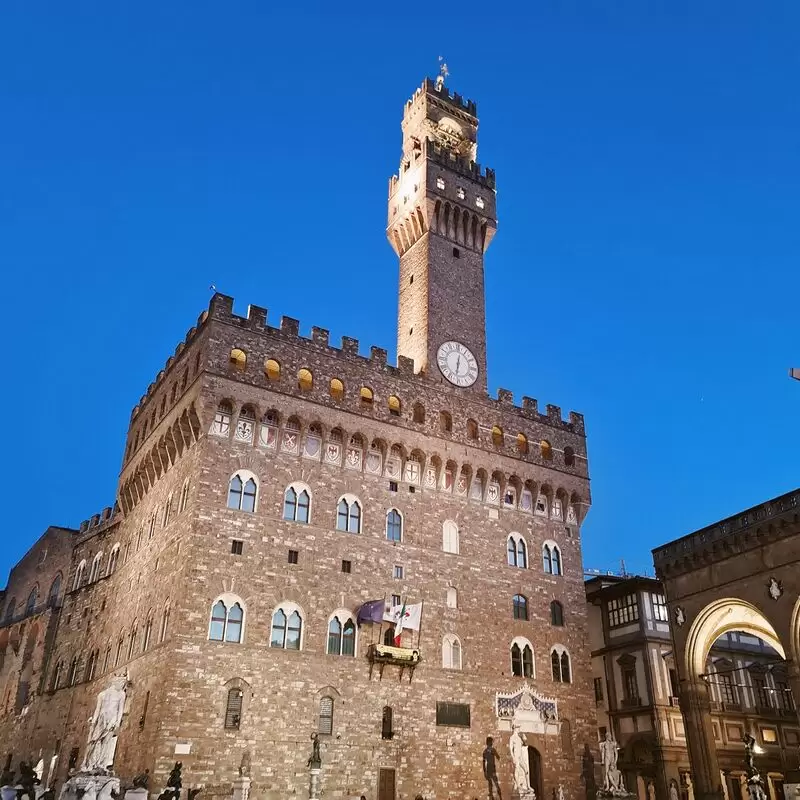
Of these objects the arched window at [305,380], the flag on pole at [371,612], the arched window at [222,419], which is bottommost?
the flag on pole at [371,612]

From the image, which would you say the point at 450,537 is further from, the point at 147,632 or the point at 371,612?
the point at 147,632

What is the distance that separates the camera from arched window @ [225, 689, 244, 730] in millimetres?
28406

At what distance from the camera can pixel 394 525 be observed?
116 feet

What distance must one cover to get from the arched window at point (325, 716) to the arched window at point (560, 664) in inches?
455

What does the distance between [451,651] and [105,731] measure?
15451 millimetres

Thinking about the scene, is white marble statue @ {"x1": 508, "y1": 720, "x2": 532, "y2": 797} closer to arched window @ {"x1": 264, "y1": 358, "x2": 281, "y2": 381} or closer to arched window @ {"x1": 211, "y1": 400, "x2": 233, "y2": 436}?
arched window @ {"x1": 211, "y1": 400, "x2": 233, "y2": 436}

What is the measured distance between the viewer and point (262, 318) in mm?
35156

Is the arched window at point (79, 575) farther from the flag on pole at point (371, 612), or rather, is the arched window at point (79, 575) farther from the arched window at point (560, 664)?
the arched window at point (560, 664)

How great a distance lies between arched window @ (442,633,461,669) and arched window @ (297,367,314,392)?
12.3 meters

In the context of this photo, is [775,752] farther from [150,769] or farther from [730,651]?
[150,769]

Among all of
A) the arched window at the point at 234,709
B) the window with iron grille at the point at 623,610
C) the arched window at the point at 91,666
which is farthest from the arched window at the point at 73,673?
the window with iron grille at the point at 623,610

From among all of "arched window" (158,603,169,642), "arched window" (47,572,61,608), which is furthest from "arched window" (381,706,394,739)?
"arched window" (47,572,61,608)

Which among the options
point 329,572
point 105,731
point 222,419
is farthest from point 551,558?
point 105,731

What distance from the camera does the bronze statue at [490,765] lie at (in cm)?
3253
